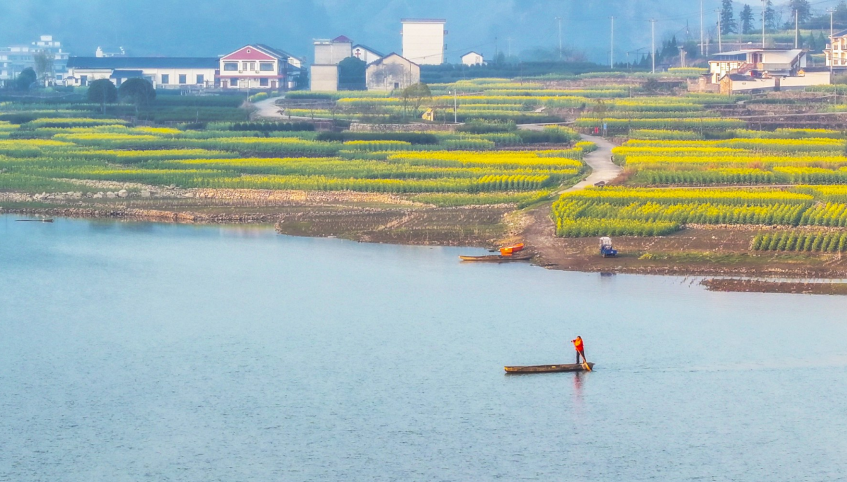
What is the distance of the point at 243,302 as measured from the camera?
32875mm

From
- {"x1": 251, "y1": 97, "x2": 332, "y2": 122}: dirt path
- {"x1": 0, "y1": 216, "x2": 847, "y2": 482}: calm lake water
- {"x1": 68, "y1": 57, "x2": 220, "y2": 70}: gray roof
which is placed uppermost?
{"x1": 68, "y1": 57, "x2": 220, "y2": 70}: gray roof

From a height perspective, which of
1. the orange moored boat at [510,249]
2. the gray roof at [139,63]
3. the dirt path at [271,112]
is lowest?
the orange moored boat at [510,249]

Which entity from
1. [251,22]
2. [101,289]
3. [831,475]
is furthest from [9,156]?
[251,22]

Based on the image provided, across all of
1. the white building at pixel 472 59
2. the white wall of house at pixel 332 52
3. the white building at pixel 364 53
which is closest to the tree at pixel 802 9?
the white building at pixel 472 59

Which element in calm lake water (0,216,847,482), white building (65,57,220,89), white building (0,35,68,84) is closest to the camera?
calm lake water (0,216,847,482)

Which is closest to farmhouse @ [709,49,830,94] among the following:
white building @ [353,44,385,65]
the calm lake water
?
white building @ [353,44,385,65]

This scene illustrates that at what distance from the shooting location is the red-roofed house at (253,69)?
11125 centimetres

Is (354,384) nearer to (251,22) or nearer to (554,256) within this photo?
(554,256)

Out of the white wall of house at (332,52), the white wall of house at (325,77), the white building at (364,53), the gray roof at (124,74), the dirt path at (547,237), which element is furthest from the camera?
the white building at (364,53)

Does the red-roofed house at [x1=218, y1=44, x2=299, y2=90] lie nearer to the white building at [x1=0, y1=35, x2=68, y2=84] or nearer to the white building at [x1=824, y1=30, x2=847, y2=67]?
the white building at [x1=0, y1=35, x2=68, y2=84]

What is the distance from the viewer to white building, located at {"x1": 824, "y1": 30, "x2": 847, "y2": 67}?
3991 inches

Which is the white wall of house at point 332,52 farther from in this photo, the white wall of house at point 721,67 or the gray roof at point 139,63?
the white wall of house at point 721,67

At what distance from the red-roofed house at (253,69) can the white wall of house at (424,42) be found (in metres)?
16.2

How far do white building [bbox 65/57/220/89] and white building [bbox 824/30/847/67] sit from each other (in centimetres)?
5018
